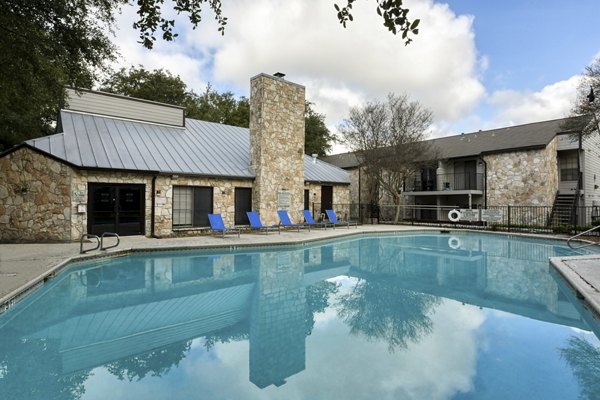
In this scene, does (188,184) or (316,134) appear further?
(316,134)

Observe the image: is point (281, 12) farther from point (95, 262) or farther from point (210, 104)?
point (210, 104)

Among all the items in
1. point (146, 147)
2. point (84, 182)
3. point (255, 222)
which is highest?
point (146, 147)

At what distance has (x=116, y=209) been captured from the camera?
11.7 m

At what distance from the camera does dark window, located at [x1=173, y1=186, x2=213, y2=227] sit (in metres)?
12.8

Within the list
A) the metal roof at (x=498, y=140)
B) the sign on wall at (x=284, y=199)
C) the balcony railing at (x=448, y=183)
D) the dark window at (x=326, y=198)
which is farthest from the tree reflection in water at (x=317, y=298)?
the balcony railing at (x=448, y=183)

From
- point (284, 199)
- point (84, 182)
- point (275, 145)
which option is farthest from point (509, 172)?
point (84, 182)

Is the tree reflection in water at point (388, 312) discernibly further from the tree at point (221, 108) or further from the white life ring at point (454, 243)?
the tree at point (221, 108)

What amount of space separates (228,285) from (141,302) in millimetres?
1618

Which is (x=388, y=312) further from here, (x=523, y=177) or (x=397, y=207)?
(x=523, y=177)

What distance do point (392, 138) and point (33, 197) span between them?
55.3ft

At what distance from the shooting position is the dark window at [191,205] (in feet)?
41.9

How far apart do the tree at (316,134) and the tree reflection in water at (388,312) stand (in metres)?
26.0

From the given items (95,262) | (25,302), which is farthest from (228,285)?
(95,262)

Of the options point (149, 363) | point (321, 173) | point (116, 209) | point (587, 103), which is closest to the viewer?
point (149, 363)
